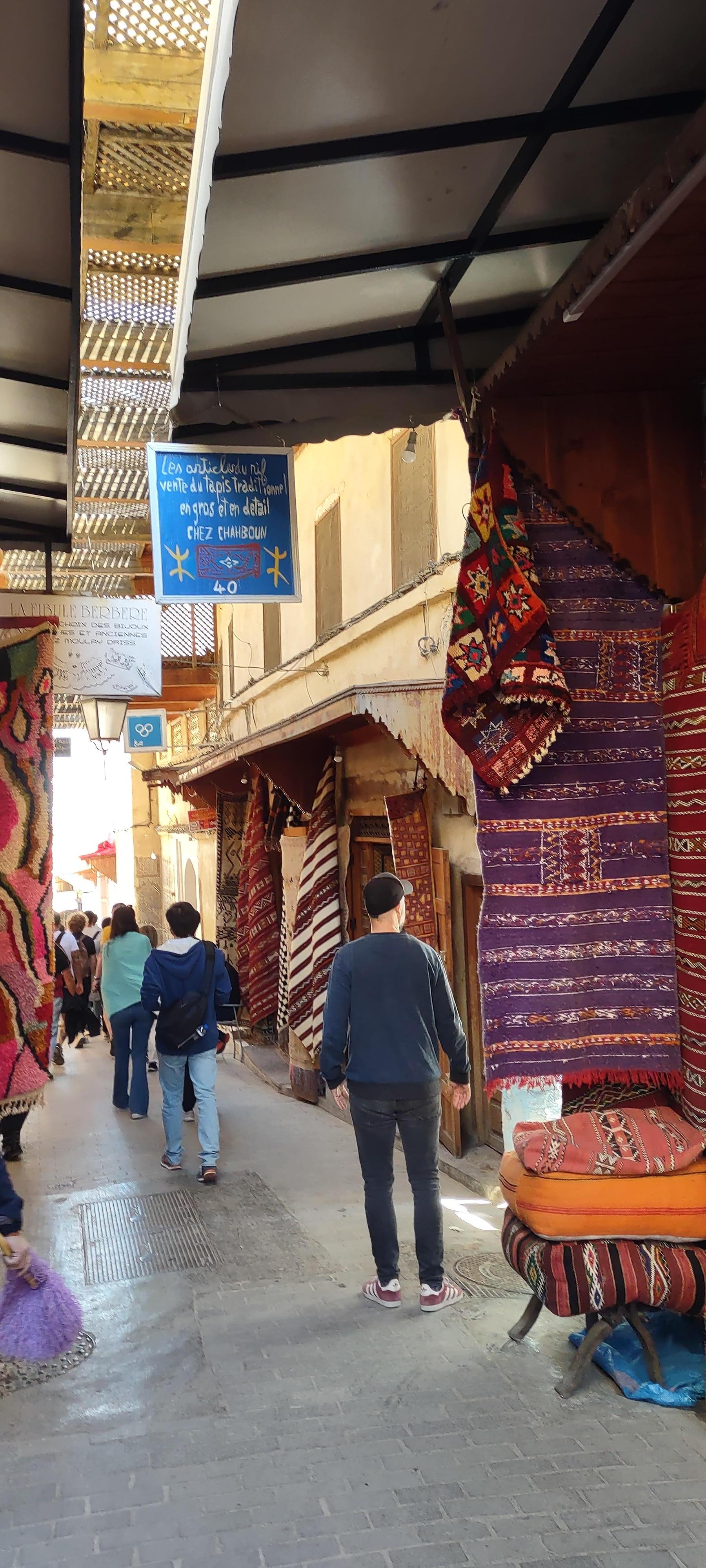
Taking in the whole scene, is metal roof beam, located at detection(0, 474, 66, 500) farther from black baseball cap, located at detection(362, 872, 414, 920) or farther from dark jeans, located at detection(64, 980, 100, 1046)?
dark jeans, located at detection(64, 980, 100, 1046)

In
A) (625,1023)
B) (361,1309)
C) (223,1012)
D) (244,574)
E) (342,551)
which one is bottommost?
(361,1309)

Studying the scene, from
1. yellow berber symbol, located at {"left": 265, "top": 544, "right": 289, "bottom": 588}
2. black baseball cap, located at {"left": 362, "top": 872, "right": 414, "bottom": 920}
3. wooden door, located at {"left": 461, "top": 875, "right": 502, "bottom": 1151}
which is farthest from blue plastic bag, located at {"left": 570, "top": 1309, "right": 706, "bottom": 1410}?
yellow berber symbol, located at {"left": 265, "top": 544, "right": 289, "bottom": 588}

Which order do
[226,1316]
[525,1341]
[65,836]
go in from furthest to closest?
[65,836]
[226,1316]
[525,1341]

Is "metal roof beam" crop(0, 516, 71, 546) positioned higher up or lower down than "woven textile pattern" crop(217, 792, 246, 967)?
higher up

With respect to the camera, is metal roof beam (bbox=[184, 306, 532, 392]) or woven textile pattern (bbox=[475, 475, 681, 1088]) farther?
metal roof beam (bbox=[184, 306, 532, 392])

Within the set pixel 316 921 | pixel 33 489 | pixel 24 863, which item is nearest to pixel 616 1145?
pixel 24 863

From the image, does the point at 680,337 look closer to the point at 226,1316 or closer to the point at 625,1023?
the point at 625,1023

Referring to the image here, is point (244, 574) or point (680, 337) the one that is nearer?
point (680, 337)

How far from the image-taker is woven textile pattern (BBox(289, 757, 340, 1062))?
10.1m

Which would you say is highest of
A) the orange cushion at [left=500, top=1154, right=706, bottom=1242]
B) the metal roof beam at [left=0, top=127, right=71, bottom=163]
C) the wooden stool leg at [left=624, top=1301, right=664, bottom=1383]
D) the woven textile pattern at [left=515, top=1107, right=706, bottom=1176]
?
the metal roof beam at [left=0, top=127, right=71, bottom=163]

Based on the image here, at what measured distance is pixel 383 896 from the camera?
16.0 feet

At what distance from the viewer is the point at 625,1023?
12.2 feet

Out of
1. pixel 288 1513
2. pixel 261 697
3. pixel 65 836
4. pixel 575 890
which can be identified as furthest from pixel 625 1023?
pixel 65 836

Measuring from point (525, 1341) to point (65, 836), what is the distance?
1970 inches
